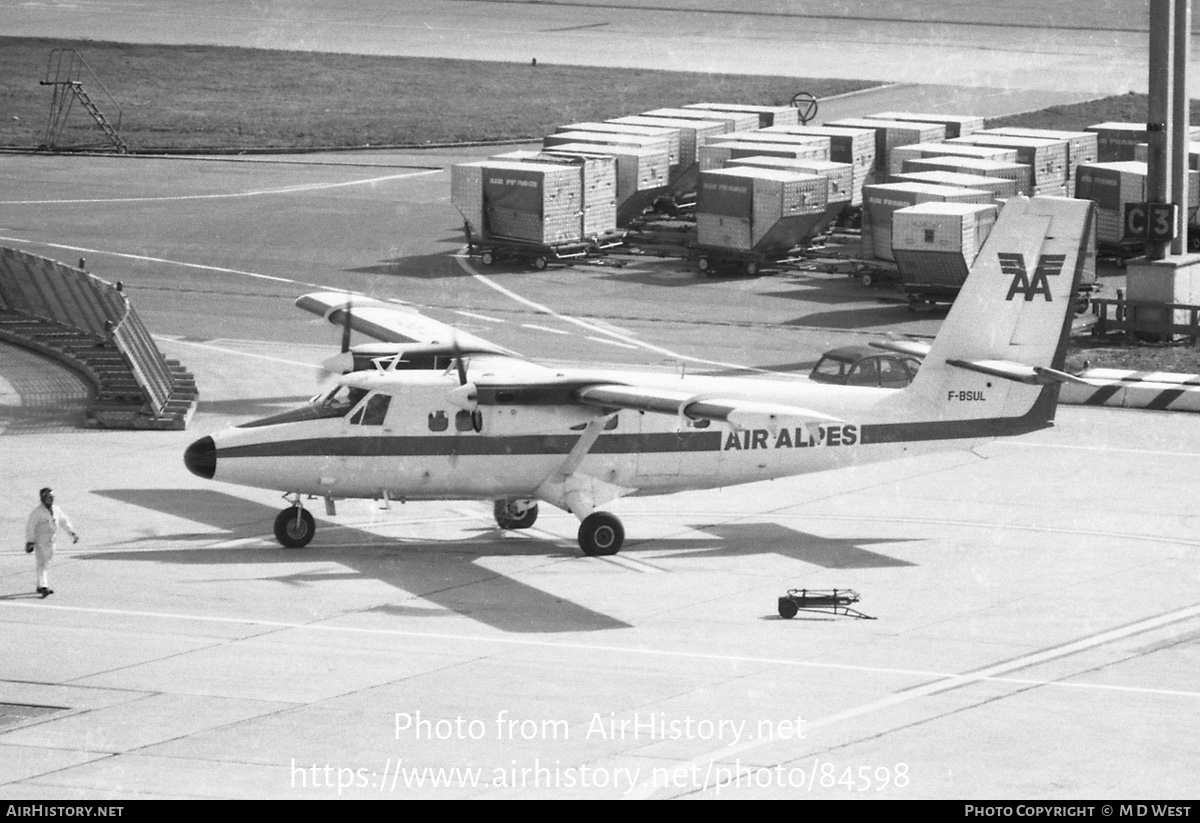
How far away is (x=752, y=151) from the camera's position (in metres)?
64.0

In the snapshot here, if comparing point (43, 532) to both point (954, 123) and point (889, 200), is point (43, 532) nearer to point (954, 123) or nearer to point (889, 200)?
point (889, 200)

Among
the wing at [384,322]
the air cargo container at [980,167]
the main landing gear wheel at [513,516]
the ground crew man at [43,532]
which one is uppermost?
the air cargo container at [980,167]

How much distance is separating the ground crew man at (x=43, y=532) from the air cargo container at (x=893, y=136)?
1606 inches

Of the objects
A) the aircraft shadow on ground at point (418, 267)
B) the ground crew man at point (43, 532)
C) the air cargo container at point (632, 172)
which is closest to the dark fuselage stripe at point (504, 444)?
the ground crew man at point (43, 532)

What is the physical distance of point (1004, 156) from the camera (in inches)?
2467

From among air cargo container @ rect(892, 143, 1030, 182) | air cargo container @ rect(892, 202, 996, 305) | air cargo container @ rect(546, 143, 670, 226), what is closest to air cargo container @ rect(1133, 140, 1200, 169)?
air cargo container @ rect(892, 143, 1030, 182)

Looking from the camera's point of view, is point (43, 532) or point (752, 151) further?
point (752, 151)

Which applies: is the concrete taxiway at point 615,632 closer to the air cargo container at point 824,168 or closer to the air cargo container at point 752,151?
the air cargo container at point 824,168

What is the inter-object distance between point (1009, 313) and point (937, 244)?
806 inches

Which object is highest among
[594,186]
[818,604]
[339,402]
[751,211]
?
[594,186]

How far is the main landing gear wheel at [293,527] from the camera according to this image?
33531 mm

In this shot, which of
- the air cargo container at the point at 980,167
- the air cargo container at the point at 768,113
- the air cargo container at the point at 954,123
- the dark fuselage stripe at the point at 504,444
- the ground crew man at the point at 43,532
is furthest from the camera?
the air cargo container at the point at 768,113

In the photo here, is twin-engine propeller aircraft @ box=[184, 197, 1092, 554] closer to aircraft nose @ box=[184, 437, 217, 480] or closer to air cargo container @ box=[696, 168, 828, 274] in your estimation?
aircraft nose @ box=[184, 437, 217, 480]

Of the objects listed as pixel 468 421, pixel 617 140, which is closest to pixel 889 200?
pixel 617 140
